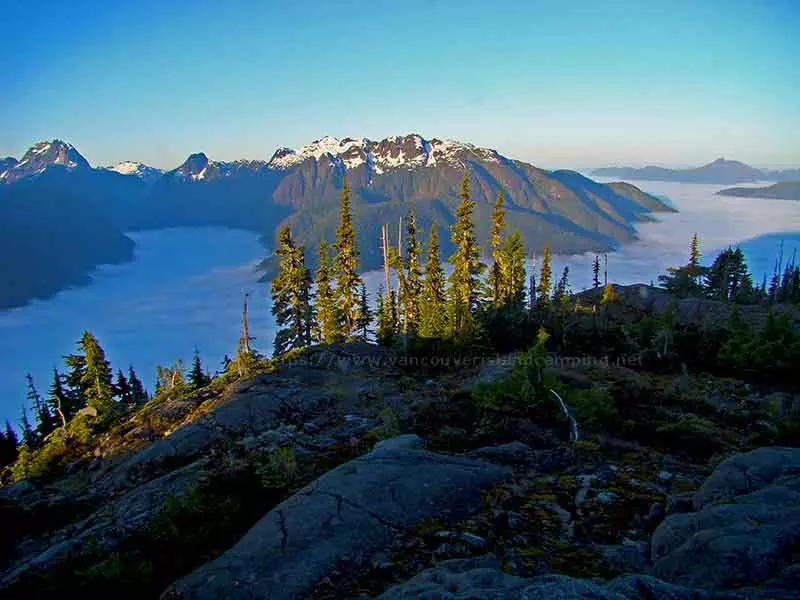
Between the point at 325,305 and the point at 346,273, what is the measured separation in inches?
129

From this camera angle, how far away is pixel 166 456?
17.9 meters

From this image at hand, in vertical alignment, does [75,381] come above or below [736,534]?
below

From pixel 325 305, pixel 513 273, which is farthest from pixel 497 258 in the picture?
pixel 325 305

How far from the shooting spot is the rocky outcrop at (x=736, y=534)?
214 inches

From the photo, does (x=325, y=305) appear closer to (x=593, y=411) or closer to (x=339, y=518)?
(x=593, y=411)

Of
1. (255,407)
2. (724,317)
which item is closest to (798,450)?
(255,407)

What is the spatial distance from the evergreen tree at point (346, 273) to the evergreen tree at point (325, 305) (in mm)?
603

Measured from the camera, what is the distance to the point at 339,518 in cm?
807

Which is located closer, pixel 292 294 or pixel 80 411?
pixel 80 411

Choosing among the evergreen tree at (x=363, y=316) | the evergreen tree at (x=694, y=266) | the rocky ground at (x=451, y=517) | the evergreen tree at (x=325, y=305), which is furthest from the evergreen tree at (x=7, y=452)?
the evergreen tree at (x=694, y=266)

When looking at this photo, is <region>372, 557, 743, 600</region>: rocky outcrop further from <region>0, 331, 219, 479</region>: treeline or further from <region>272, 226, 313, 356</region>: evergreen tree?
<region>272, 226, 313, 356</region>: evergreen tree

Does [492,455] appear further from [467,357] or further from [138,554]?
[467,357]

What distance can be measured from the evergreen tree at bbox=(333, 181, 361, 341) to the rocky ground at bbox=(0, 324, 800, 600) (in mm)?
25316

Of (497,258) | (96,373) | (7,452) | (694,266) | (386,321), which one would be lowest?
(7,452)
